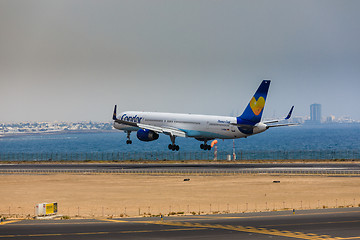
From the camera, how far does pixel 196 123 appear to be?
125m

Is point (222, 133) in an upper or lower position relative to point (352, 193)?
upper

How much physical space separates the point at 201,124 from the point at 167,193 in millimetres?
43372

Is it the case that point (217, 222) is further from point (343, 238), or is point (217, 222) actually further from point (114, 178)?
point (114, 178)

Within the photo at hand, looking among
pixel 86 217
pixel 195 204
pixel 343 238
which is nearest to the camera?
pixel 343 238

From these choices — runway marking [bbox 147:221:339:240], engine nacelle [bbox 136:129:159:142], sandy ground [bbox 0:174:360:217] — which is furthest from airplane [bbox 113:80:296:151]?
runway marking [bbox 147:221:339:240]

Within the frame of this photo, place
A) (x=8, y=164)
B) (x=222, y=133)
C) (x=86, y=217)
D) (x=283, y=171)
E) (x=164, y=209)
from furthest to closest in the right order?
(x=8, y=164), (x=222, y=133), (x=283, y=171), (x=164, y=209), (x=86, y=217)

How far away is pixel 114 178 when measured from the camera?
104 metres

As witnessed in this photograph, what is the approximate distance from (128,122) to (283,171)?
33337 mm

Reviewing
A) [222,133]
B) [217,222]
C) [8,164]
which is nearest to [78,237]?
[217,222]

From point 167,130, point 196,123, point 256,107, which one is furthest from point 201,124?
point 256,107

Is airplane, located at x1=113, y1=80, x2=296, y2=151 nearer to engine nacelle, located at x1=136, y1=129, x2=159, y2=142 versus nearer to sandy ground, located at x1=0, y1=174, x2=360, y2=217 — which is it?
engine nacelle, located at x1=136, y1=129, x2=159, y2=142

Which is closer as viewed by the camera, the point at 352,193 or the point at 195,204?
the point at 195,204

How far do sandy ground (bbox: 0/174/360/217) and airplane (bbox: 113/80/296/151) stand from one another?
18168mm

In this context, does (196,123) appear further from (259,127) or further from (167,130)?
(259,127)
